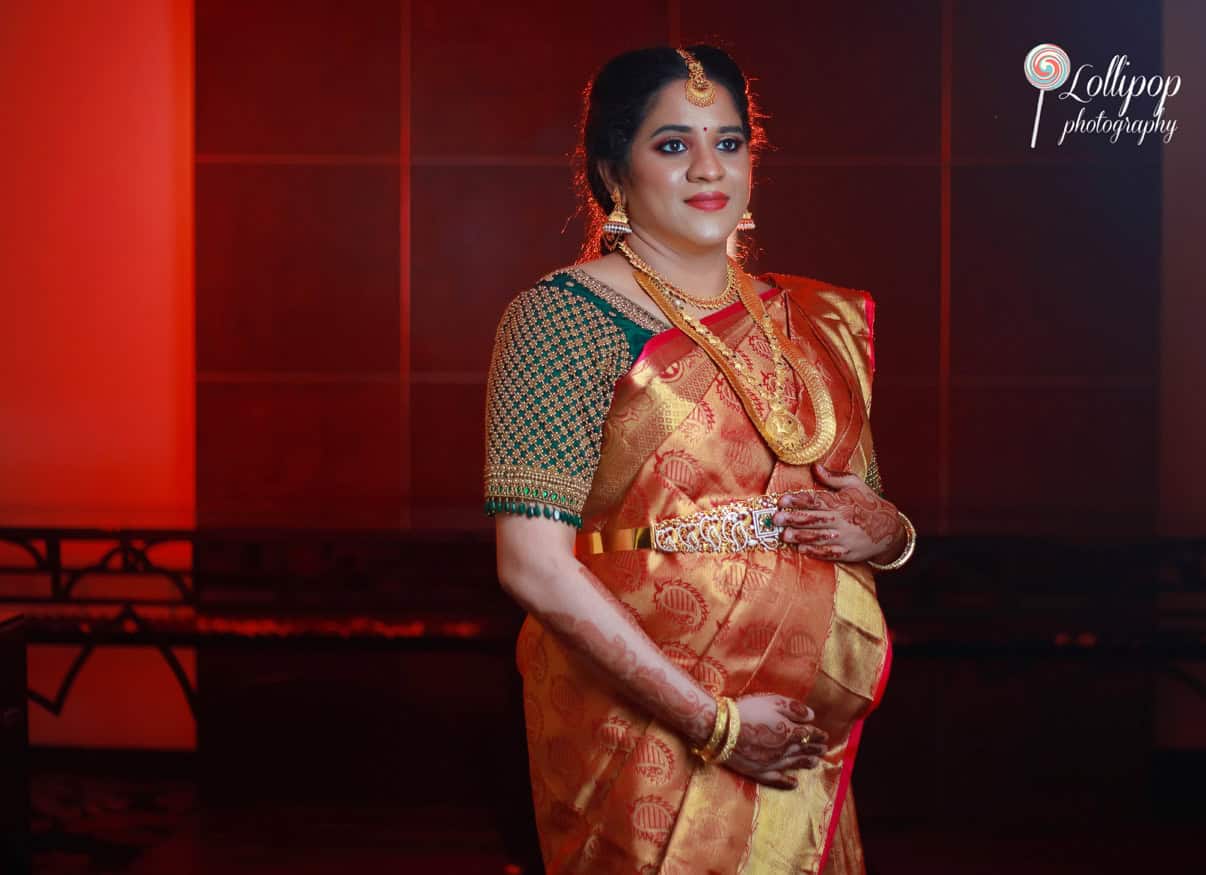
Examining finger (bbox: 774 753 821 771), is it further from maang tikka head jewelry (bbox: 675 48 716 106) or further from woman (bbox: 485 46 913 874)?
maang tikka head jewelry (bbox: 675 48 716 106)

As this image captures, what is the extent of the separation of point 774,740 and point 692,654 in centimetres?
12

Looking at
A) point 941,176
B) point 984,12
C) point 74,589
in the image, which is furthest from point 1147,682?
point 74,589

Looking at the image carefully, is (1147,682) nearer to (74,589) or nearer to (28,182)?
(74,589)

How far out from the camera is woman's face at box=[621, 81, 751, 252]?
149 centimetres

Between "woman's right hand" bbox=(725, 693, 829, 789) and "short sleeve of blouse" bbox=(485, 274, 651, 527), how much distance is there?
283 mm

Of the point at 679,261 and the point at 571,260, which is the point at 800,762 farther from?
the point at 571,260

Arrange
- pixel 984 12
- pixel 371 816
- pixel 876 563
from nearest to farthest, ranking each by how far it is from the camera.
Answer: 1. pixel 876 563
2. pixel 371 816
3. pixel 984 12

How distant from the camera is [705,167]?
1483 millimetres

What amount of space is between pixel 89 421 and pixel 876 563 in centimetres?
277

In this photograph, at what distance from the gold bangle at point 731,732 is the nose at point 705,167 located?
57cm

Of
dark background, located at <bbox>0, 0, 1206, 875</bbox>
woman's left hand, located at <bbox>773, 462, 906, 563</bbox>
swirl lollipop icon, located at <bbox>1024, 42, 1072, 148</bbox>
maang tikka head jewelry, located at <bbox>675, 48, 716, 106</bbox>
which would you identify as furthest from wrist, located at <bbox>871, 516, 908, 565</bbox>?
swirl lollipop icon, located at <bbox>1024, 42, 1072, 148</bbox>

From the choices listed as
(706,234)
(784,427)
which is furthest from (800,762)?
(706,234)

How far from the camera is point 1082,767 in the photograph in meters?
3.37

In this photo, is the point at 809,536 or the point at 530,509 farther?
the point at 809,536
